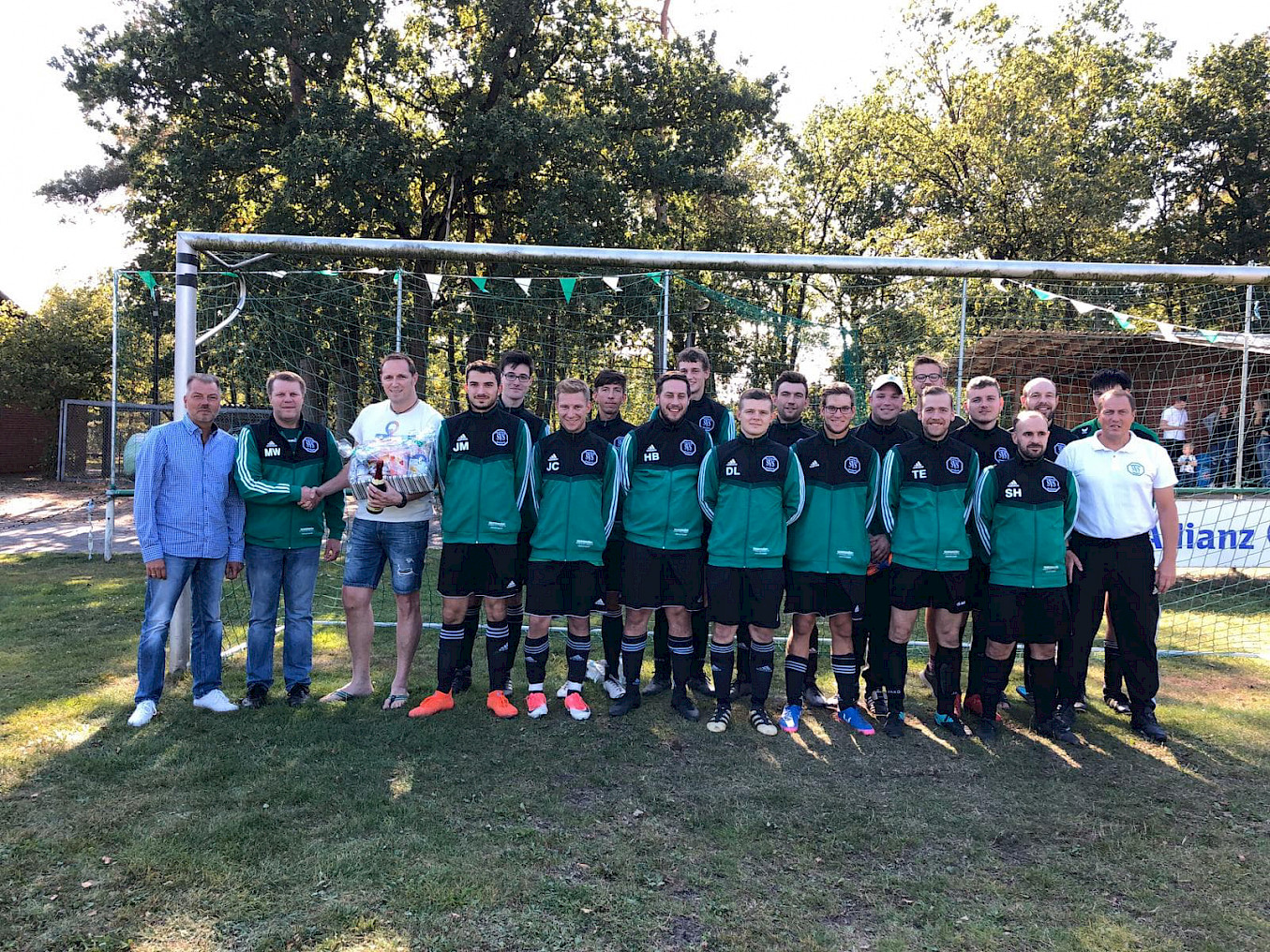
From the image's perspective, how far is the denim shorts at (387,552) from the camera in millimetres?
4480

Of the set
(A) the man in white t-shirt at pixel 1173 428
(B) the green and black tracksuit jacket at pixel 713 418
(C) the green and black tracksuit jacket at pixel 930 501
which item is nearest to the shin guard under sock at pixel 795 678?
(C) the green and black tracksuit jacket at pixel 930 501

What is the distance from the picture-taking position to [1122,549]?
4.27 metres

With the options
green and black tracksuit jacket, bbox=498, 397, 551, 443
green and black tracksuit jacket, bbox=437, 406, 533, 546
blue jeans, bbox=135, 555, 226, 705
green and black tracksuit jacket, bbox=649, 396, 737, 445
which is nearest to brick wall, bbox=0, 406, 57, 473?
blue jeans, bbox=135, 555, 226, 705

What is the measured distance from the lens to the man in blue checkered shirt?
424 cm

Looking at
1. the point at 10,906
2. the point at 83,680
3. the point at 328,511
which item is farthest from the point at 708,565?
the point at 83,680

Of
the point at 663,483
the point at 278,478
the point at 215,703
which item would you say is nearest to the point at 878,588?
the point at 663,483

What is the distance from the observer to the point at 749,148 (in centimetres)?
2530

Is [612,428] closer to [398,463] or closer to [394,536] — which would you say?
[398,463]

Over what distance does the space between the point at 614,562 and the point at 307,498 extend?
1.77 metres

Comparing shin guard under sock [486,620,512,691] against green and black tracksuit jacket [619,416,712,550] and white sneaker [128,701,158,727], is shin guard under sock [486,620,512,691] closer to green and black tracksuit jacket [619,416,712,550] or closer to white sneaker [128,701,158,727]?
green and black tracksuit jacket [619,416,712,550]

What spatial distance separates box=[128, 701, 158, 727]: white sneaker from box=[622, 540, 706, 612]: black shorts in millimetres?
2605

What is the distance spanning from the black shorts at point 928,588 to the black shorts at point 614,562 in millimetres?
1565

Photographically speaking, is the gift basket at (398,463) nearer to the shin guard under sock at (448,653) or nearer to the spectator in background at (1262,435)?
the shin guard under sock at (448,653)

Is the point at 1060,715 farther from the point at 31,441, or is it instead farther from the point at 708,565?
the point at 31,441
